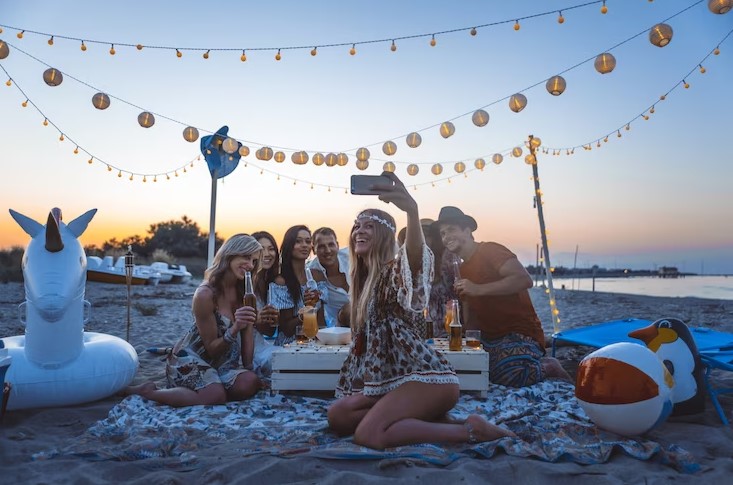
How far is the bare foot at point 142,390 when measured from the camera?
154 inches

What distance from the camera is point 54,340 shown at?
11.8 ft

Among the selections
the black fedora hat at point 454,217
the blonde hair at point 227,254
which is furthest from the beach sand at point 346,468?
the black fedora hat at point 454,217

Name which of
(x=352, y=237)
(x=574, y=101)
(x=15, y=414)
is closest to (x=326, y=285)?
(x=352, y=237)

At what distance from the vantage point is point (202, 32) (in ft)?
22.6

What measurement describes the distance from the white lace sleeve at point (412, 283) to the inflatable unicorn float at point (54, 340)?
2.52 m

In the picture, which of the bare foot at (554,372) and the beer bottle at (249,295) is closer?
the beer bottle at (249,295)

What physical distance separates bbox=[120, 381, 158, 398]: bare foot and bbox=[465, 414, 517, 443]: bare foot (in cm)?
251

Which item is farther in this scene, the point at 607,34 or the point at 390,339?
the point at 607,34

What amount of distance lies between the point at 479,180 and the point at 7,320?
352 inches

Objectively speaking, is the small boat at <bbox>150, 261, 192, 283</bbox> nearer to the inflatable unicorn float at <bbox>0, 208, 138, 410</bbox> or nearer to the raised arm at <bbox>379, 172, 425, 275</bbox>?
the inflatable unicorn float at <bbox>0, 208, 138, 410</bbox>

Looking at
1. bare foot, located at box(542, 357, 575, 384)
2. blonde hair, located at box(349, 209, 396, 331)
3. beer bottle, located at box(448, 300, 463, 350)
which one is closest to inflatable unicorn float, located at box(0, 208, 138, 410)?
blonde hair, located at box(349, 209, 396, 331)

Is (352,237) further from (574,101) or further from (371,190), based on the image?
(574,101)

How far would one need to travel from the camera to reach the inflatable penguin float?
3.29m

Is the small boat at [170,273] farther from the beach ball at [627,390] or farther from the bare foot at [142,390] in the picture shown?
the beach ball at [627,390]
